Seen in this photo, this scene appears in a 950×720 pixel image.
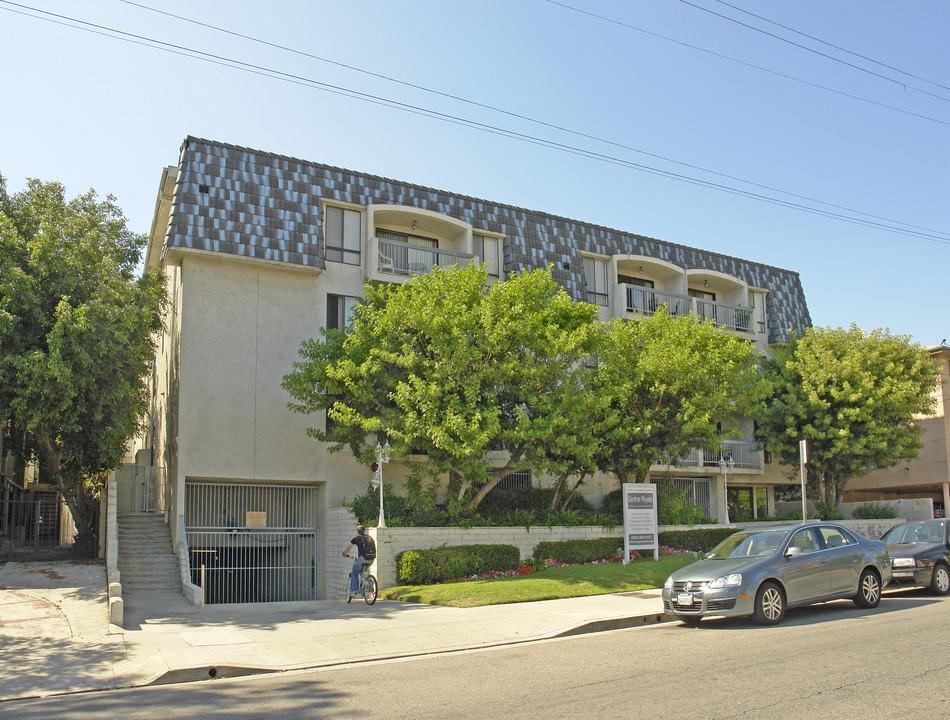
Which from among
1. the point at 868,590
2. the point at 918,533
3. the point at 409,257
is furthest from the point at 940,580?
the point at 409,257

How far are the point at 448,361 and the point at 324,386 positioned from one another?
3.37 meters

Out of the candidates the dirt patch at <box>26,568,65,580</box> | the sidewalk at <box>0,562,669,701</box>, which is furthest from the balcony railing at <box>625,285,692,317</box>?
the dirt patch at <box>26,568,65,580</box>

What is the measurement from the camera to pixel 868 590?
12953 mm

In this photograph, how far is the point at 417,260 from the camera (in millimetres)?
25484

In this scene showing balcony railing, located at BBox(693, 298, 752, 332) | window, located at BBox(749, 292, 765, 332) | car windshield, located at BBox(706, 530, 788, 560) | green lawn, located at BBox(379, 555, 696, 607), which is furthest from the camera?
window, located at BBox(749, 292, 765, 332)

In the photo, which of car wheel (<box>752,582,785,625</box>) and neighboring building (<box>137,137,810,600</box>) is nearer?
car wheel (<box>752,582,785,625</box>)

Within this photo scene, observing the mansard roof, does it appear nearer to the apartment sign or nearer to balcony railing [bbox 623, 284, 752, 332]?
balcony railing [bbox 623, 284, 752, 332]

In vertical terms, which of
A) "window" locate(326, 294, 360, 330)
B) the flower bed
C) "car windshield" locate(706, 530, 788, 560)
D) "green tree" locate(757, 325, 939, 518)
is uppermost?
"window" locate(326, 294, 360, 330)

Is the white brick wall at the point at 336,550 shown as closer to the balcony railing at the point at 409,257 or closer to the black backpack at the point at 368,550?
the black backpack at the point at 368,550

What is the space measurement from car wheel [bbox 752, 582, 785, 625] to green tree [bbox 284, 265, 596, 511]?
815 centimetres

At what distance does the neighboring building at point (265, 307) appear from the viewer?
2238 cm

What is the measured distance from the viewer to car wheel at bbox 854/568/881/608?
12.9 m

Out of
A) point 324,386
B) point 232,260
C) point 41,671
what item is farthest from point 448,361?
point 41,671

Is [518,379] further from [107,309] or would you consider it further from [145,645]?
[145,645]
